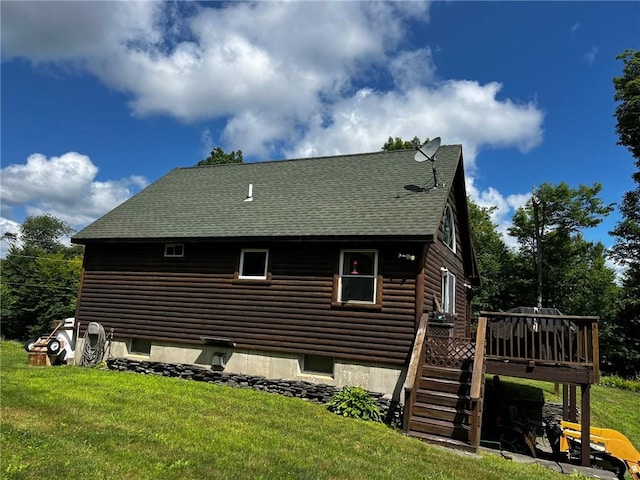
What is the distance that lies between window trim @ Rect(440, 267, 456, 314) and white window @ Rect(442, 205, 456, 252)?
35.4 inches

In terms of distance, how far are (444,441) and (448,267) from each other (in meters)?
6.31

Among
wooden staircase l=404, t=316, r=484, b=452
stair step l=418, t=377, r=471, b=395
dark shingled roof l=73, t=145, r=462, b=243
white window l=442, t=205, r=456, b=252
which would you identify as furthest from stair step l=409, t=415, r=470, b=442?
white window l=442, t=205, r=456, b=252

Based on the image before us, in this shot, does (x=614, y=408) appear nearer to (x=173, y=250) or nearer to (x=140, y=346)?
(x=173, y=250)

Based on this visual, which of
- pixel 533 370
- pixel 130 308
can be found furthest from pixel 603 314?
pixel 130 308

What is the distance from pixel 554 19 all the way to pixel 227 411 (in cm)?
1160

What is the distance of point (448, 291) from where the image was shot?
12.9m

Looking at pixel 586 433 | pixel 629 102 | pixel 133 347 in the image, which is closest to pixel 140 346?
pixel 133 347

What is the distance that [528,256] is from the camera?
109ft

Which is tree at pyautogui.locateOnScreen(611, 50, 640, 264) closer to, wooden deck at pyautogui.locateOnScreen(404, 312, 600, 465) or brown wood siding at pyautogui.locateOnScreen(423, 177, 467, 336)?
brown wood siding at pyautogui.locateOnScreen(423, 177, 467, 336)

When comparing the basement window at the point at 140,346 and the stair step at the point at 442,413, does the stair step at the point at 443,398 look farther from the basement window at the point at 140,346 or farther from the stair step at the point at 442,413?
the basement window at the point at 140,346

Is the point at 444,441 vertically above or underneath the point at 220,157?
underneath

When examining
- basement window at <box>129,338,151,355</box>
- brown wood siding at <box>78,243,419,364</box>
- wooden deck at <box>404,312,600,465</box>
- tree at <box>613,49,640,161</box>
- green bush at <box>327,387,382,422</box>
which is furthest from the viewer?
tree at <box>613,49,640,161</box>

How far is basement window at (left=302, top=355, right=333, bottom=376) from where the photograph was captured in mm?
10602

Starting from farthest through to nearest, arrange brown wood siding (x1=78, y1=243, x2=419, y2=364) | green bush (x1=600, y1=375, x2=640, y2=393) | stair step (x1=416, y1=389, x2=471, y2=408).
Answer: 1. green bush (x1=600, y1=375, x2=640, y2=393)
2. brown wood siding (x1=78, y1=243, x2=419, y2=364)
3. stair step (x1=416, y1=389, x2=471, y2=408)
